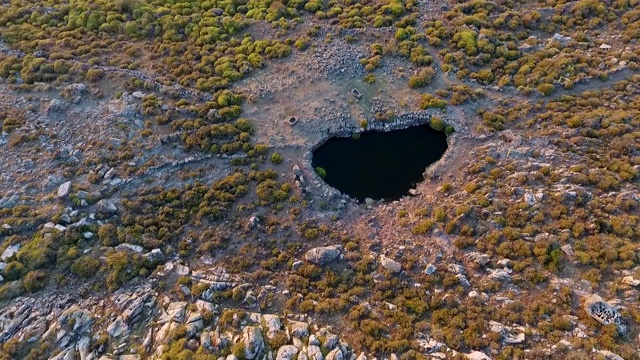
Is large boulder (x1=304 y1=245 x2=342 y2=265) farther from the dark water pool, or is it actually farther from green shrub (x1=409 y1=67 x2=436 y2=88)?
green shrub (x1=409 y1=67 x2=436 y2=88)

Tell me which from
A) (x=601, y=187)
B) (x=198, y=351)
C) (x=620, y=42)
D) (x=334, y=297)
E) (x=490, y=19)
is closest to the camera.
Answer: (x=198, y=351)

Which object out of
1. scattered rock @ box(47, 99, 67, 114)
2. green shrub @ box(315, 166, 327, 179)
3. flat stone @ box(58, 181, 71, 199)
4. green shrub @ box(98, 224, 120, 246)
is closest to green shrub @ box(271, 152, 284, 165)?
green shrub @ box(315, 166, 327, 179)

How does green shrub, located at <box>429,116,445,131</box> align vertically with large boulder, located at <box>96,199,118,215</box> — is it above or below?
above

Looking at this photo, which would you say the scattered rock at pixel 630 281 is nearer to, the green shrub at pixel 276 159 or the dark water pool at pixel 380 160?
the dark water pool at pixel 380 160

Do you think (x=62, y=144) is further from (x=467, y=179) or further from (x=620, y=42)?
(x=620, y=42)

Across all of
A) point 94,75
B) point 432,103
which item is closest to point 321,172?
point 432,103

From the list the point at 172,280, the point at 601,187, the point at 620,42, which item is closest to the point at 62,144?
the point at 172,280
